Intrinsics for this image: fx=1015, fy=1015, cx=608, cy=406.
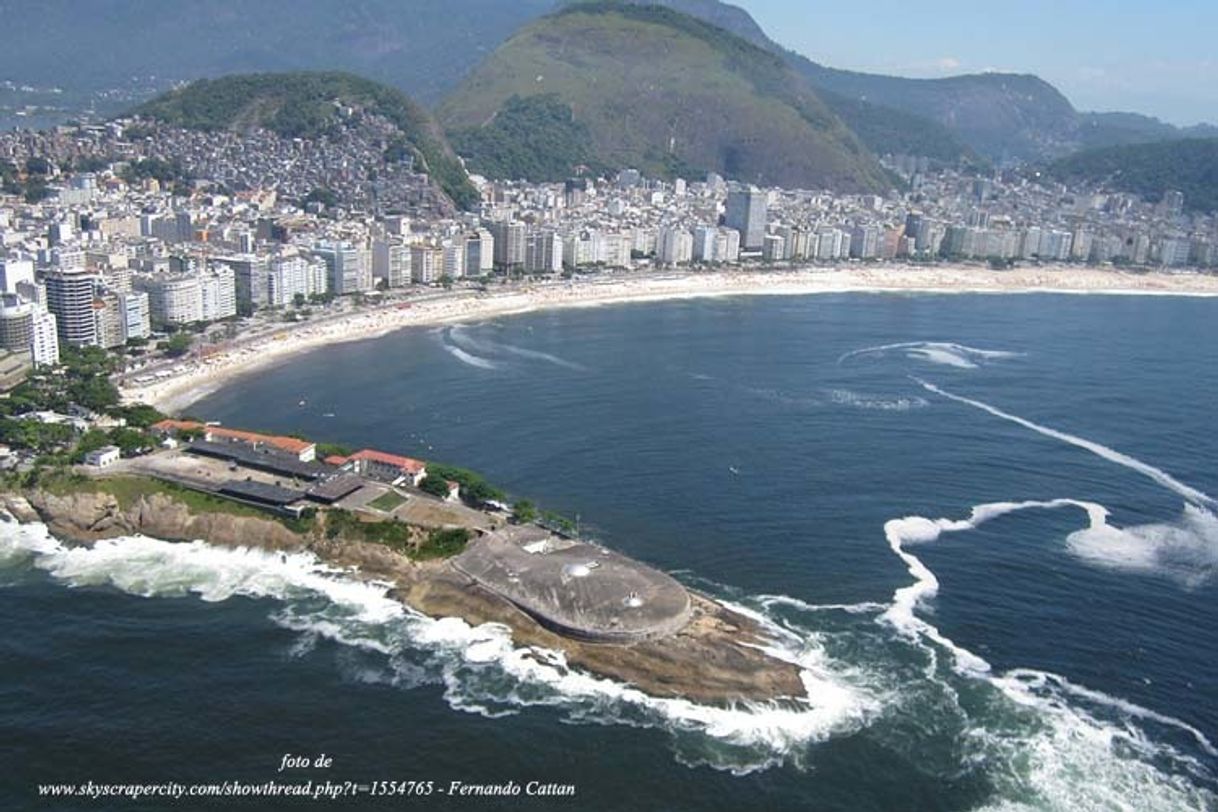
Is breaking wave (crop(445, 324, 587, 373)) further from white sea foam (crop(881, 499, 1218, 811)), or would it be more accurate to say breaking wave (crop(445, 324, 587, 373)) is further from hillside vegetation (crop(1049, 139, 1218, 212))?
hillside vegetation (crop(1049, 139, 1218, 212))

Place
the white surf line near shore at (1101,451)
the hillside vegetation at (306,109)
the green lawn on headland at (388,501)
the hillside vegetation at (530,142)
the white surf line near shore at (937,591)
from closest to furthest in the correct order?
the white surf line near shore at (937,591), the green lawn on headland at (388,501), the white surf line near shore at (1101,451), the hillside vegetation at (306,109), the hillside vegetation at (530,142)

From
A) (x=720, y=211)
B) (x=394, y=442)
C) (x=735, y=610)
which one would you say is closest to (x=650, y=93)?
(x=720, y=211)

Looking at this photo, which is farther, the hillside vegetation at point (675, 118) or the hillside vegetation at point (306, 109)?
the hillside vegetation at point (675, 118)

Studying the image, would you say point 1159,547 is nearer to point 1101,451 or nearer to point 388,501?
point 1101,451

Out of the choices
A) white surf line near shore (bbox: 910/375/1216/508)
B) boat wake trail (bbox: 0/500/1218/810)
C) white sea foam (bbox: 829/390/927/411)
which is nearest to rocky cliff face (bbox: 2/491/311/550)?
boat wake trail (bbox: 0/500/1218/810)

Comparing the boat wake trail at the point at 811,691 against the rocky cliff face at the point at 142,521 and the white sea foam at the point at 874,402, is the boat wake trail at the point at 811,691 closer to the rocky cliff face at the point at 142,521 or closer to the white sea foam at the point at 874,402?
the rocky cliff face at the point at 142,521

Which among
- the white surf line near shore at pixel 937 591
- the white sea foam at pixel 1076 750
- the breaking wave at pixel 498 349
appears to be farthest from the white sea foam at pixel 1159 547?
the breaking wave at pixel 498 349

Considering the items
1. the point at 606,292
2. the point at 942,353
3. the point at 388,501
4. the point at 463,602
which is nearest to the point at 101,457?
the point at 388,501
